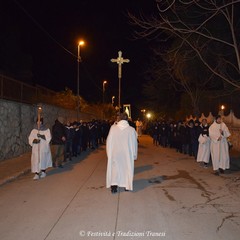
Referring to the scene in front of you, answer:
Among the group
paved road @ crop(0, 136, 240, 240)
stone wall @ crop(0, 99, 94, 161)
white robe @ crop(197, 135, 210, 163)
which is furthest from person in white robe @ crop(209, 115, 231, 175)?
stone wall @ crop(0, 99, 94, 161)

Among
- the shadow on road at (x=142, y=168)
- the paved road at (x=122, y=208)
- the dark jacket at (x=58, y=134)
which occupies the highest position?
the dark jacket at (x=58, y=134)

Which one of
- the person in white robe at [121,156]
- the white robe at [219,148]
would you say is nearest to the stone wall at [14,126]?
the person in white robe at [121,156]

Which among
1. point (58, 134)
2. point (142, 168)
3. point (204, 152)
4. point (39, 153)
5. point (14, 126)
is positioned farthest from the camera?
point (14, 126)

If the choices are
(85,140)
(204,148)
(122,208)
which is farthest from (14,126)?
(122,208)

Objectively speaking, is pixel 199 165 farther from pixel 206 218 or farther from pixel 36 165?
pixel 206 218

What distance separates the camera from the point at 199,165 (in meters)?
15.4

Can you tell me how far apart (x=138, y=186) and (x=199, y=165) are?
5.45m

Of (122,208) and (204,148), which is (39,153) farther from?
(204,148)

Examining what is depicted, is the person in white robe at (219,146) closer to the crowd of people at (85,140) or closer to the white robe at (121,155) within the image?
the crowd of people at (85,140)

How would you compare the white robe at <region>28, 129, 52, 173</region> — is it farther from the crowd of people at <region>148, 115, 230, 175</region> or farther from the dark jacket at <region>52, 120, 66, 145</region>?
the crowd of people at <region>148, 115, 230, 175</region>

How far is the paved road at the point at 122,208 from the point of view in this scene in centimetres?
632

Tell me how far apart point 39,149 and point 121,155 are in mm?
3305

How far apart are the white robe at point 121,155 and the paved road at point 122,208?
1.05 ft

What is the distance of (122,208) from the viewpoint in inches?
312
